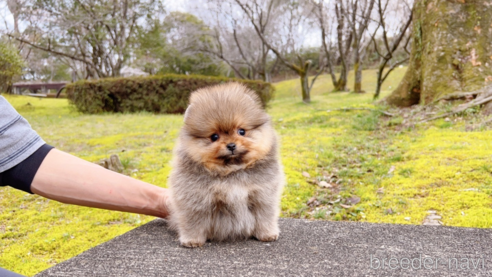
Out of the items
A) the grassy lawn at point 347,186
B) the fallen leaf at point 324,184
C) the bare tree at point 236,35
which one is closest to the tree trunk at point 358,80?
the bare tree at point 236,35

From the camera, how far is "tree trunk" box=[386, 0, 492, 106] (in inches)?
275

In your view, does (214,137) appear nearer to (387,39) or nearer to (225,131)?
(225,131)

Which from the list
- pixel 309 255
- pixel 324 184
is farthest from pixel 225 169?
pixel 324 184

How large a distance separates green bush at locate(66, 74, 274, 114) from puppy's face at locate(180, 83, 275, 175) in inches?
522

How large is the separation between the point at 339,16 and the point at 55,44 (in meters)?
16.9

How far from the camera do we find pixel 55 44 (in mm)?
20906

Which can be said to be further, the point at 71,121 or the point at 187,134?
the point at 71,121

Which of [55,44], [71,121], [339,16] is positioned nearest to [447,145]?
[71,121]

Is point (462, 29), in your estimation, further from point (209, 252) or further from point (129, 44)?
point (129, 44)

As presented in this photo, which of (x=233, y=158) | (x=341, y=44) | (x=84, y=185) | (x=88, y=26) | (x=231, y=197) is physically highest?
(x=88, y=26)

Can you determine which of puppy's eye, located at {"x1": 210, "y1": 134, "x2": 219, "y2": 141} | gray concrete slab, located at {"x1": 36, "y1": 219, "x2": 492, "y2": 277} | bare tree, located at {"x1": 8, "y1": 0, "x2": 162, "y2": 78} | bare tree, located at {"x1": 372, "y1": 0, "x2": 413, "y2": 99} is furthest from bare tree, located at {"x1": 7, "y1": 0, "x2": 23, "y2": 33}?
puppy's eye, located at {"x1": 210, "y1": 134, "x2": 219, "y2": 141}

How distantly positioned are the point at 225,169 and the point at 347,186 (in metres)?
3.32

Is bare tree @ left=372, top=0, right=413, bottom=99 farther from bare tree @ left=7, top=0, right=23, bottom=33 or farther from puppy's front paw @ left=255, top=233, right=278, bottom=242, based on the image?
bare tree @ left=7, top=0, right=23, bottom=33

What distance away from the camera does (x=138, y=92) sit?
1564cm
